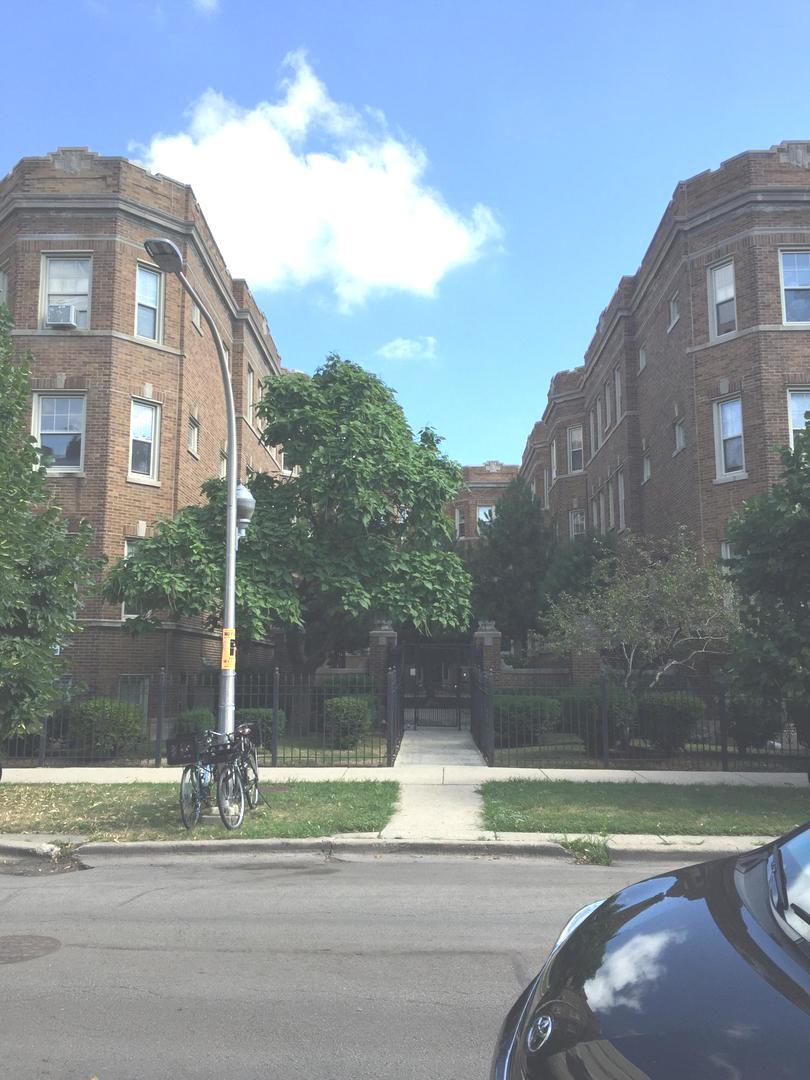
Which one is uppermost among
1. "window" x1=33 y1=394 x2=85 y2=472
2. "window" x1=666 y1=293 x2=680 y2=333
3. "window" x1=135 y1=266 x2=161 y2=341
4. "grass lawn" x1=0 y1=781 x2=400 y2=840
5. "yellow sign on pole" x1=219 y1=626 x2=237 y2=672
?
"window" x1=666 y1=293 x2=680 y2=333

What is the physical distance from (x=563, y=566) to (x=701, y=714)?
429 inches

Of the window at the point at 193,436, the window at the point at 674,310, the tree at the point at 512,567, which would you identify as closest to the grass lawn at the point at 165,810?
the window at the point at 193,436

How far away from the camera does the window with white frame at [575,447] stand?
37156 millimetres

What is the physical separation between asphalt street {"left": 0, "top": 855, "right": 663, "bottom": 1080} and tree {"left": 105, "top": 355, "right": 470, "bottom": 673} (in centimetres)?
888

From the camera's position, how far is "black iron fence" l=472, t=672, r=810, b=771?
1439 centimetres

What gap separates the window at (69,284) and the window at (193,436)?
3736 millimetres

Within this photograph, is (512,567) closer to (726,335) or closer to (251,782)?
(726,335)

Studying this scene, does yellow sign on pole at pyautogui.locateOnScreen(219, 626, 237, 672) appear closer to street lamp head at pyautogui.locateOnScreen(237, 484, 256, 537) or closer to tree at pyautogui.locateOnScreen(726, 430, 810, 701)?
street lamp head at pyautogui.locateOnScreen(237, 484, 256, 537)

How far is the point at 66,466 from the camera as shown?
64.8 feet

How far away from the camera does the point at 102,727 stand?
14.9m

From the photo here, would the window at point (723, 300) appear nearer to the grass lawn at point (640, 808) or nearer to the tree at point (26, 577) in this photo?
the grass lawn at point (640, 808)

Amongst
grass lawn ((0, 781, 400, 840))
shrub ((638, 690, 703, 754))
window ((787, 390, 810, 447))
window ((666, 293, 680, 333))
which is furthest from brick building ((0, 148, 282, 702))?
window ((787, 390, 810, 447))

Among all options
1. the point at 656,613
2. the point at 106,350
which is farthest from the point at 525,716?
the point at 106,350

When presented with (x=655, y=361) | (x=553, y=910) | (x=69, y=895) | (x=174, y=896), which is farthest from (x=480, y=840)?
(x=655, y=361)
